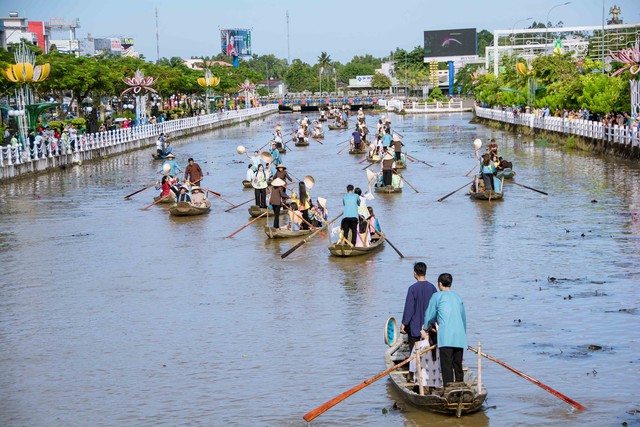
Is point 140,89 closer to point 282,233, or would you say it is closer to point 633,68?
point 633,68

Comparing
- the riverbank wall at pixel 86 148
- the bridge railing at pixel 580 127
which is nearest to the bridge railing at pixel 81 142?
the riverbank wall at pixel 86 148

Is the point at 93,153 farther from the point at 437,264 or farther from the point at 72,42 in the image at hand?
the point at 72,42

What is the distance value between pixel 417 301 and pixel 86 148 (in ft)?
141

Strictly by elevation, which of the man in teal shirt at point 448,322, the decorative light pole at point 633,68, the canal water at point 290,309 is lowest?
the canal water at point 290,309

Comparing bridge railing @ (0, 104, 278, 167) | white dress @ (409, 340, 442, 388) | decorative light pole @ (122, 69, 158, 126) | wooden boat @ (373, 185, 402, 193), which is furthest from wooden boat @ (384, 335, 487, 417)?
decorative light pole @ (122, 69, 158, 126)

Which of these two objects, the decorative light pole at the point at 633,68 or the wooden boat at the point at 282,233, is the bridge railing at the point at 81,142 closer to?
the wooden boat at the point at 282,233

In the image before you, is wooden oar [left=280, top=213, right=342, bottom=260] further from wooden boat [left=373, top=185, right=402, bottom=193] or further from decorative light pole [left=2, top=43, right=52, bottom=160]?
decorative light pole [left=2, top=43, right=52, bottom=160]

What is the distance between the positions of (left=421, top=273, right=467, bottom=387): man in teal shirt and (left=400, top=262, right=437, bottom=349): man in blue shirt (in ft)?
2.19

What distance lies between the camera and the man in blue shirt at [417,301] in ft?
40.9

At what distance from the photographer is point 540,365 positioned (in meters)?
14.3

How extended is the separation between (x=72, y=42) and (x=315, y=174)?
136 meters

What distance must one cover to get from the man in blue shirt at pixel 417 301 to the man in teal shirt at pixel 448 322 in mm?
668

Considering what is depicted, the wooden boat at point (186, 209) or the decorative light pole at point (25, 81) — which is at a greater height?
the decorative light pole at point (25, 81)

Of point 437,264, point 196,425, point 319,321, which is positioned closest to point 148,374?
point 196,425
